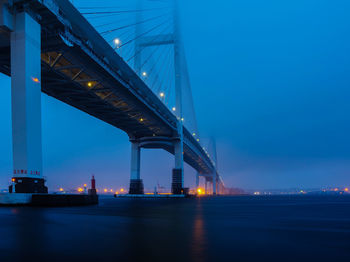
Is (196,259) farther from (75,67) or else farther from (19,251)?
(75,67)

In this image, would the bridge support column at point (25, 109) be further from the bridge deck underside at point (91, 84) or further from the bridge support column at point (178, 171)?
the bridge support column at point (178, 171)

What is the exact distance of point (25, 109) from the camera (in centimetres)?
1753

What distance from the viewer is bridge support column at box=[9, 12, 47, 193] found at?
17.2 meters

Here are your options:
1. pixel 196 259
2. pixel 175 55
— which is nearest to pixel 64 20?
pixel 196 259

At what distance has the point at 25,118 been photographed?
17516 mm

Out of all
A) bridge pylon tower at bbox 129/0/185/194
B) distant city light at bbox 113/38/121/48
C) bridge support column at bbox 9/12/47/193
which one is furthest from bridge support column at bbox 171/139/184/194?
bridge support column at bbox 9/12/47/193

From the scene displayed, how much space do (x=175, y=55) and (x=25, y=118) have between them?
152 feet

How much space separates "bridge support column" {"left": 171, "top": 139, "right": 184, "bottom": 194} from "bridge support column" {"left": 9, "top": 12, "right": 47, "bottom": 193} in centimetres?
4150

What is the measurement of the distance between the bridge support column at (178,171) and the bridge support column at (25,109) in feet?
136

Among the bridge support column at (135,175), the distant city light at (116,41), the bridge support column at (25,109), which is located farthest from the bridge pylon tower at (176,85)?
the bridge support column at (25,109)

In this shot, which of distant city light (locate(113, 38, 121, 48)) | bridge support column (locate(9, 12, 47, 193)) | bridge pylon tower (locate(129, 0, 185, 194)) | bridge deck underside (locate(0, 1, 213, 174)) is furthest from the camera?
bridge pylon tower (locate(129, 0, 185, 194))

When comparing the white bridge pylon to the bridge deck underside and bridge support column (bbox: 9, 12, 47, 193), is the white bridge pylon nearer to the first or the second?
the bridge deck underside

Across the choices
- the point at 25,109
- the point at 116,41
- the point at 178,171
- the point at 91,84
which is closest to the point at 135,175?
the point at 178,171

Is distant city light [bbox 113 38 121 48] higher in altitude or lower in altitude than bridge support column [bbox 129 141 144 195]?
higher
